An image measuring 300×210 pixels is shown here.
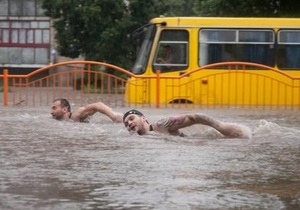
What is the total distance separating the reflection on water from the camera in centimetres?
472

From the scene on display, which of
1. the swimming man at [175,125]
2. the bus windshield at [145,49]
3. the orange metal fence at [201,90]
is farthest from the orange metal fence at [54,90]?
the swimming man at [175,125]

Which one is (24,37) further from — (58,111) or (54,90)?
(58,111)

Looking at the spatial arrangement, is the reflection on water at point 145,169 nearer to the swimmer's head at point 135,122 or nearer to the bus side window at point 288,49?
the swimmer's head at point 135,122

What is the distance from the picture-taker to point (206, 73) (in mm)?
16453

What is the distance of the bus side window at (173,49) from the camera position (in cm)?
1677

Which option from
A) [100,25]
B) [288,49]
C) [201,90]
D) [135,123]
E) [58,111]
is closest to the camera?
[135,123]

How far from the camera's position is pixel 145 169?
6.03 m

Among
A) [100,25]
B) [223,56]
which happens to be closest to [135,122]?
[223,56]

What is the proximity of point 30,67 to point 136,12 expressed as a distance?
10.9 metres

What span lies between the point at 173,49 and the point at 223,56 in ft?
4.11

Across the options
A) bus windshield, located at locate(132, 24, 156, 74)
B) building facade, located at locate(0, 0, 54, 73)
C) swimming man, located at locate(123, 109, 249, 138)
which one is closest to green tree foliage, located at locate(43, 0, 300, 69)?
building facade, located at locate(0, 0, 54, 73)

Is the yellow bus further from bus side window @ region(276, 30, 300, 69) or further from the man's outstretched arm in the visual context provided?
the man's outstretched arm

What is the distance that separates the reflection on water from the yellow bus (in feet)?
20.7

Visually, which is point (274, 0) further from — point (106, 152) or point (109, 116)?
point (106, 152)
